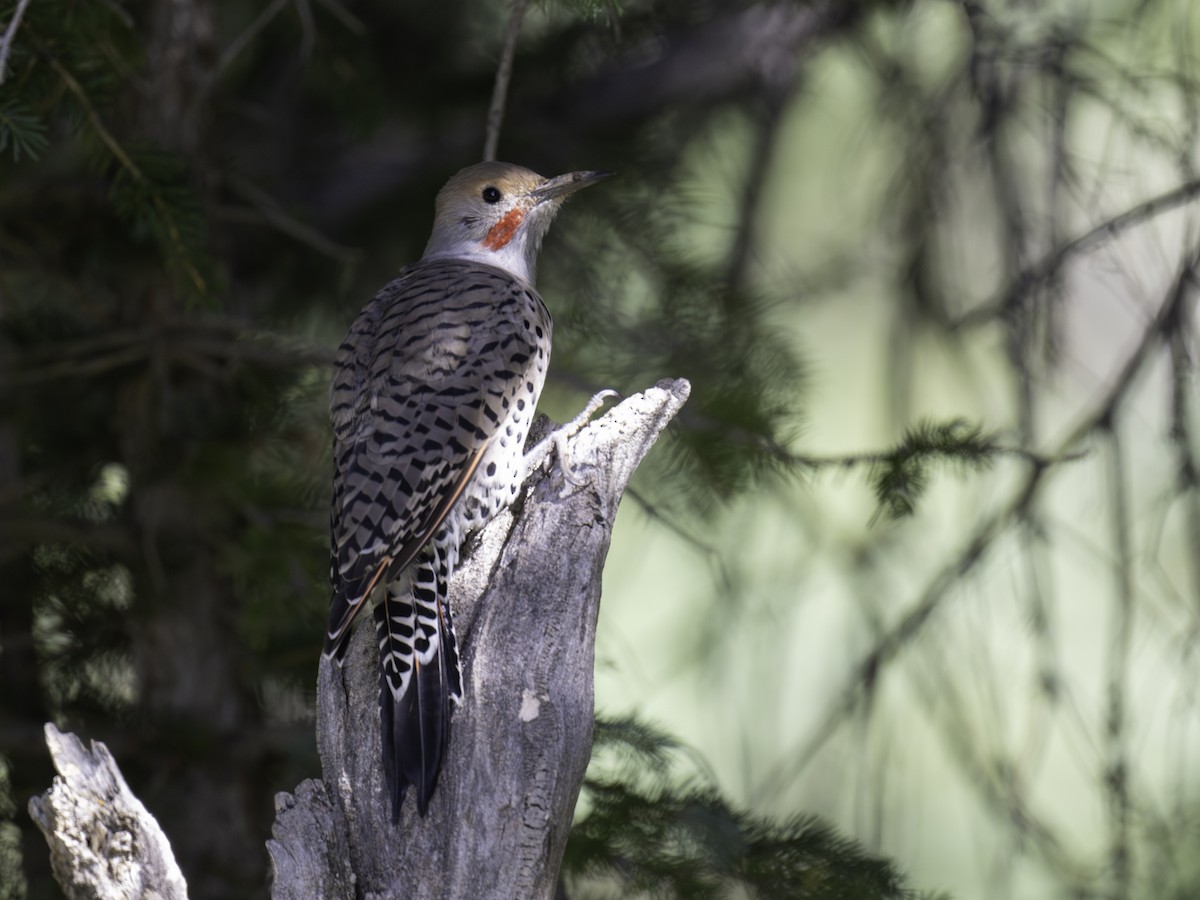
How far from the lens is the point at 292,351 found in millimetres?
3014

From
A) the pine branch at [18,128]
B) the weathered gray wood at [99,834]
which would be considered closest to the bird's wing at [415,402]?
the weathered gray wood at [99,834]

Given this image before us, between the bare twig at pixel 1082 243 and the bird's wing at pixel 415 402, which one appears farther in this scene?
the bare twig at pixel 1082 243

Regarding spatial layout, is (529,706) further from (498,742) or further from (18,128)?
(18,128)

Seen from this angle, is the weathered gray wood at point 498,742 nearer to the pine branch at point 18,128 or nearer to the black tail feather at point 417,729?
the black tail feather at point 417,729

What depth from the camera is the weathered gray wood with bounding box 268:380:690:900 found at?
2.15m

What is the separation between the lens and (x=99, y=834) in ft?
6.75

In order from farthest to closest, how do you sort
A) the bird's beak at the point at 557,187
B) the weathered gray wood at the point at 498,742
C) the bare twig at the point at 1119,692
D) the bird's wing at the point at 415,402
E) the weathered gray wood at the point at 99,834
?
the bird's beak at the point at 557,187 < the bare twig at the point at 1119,692 < the bird's wing at the point at 415,402 < the weathered gray wood at the point at 498,742 < the weathered gray wood at the point at 99,834

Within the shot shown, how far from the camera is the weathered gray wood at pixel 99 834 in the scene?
80.3 inches

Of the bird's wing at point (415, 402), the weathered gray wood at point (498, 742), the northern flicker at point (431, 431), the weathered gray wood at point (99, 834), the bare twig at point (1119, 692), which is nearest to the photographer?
the weathered gray wood at point (99, 834)

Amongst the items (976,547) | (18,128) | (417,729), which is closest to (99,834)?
(417,729)

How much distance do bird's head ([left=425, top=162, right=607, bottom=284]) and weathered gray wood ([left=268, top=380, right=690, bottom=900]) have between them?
3.29ft

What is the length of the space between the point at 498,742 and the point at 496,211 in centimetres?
146

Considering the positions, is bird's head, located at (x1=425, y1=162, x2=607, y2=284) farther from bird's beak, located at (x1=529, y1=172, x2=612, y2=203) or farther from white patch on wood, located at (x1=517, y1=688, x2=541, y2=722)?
white patch on wood, located at (x1=517, y1=688, x2=541, y2=722)

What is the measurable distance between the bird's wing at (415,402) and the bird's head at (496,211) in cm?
22
